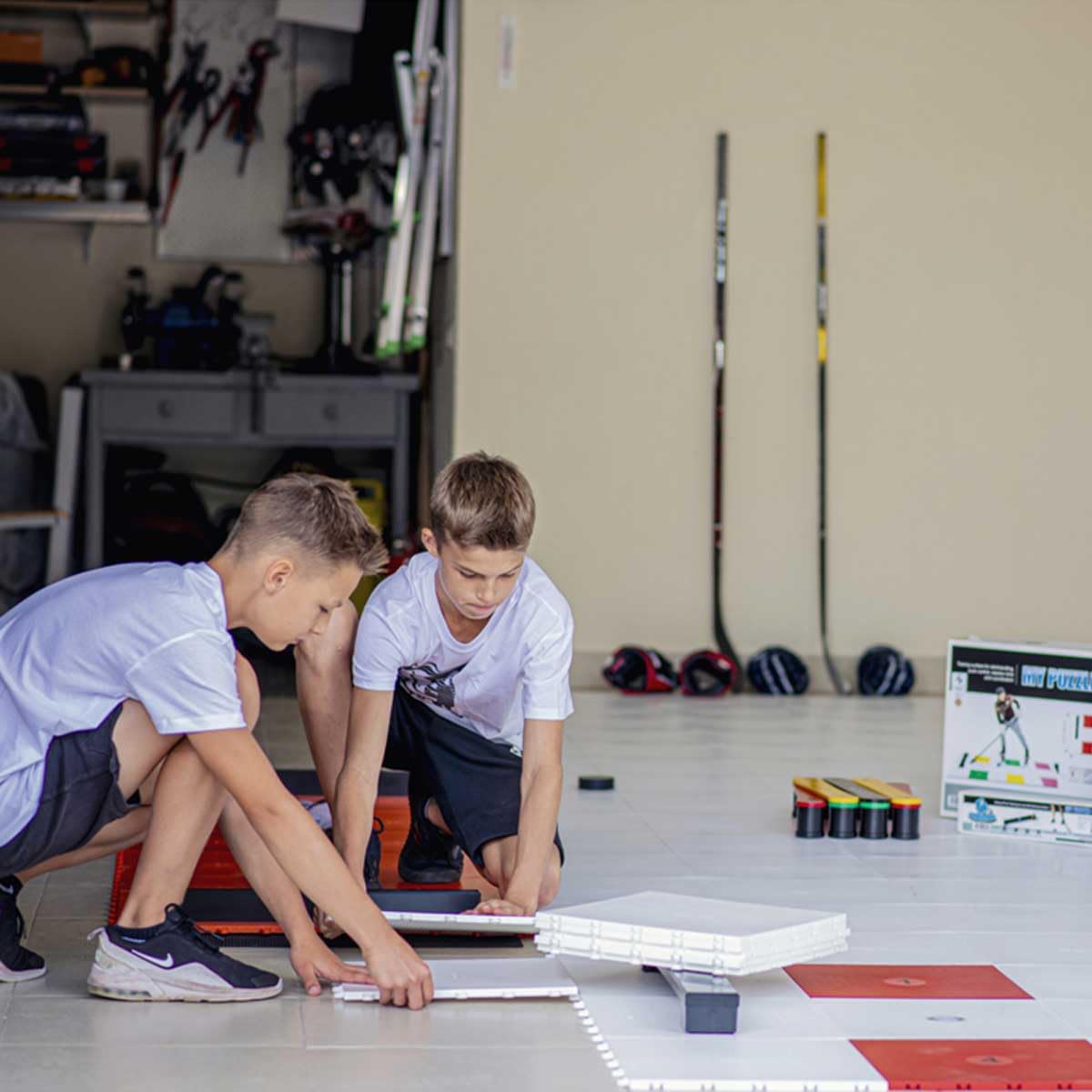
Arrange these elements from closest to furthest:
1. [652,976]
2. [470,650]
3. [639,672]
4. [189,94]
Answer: [652,976], [470,650], [639,672], [189,94]

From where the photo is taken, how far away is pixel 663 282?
5.71 metres

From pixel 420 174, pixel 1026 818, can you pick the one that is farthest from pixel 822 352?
pixel 1026 818

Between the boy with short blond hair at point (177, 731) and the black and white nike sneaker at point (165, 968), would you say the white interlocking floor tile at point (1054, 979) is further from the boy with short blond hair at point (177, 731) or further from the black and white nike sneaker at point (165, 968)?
the black and white nike sneaker at point (165, 968)

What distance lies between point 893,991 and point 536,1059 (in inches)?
22.3

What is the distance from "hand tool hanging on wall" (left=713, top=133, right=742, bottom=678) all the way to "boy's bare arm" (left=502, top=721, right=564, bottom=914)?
335cm

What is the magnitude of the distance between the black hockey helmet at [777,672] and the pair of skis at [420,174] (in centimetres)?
162

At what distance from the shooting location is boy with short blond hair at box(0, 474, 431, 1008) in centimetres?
196

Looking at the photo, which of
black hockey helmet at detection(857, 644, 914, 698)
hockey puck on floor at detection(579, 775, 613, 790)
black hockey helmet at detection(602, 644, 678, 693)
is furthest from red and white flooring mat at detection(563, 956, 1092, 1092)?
black hockey helmet at detection(857, 644, 914, 698)

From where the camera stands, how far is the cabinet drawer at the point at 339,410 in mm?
6078

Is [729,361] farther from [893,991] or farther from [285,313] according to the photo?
[893,991]

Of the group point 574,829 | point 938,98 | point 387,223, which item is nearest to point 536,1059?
point 574,829

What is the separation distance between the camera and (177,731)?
194cm

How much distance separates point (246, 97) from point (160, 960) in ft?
17.3

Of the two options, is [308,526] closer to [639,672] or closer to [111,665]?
[111,665]
